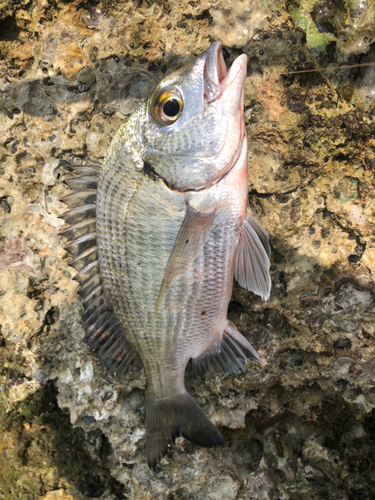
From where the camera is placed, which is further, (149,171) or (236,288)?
(236,288)

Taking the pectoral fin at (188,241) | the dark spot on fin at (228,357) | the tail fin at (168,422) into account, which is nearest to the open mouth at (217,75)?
the pectoral fin at (188,241)

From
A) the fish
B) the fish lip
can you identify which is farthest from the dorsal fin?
the fish lip

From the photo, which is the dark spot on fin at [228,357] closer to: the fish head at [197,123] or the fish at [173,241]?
the fish at [173,241]

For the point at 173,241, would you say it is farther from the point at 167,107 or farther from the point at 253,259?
the point at 167,107

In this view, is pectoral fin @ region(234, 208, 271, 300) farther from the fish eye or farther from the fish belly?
the fish eye

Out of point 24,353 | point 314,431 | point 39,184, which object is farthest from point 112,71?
point 314,431

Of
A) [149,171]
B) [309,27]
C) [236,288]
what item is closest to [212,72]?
[149,171]
